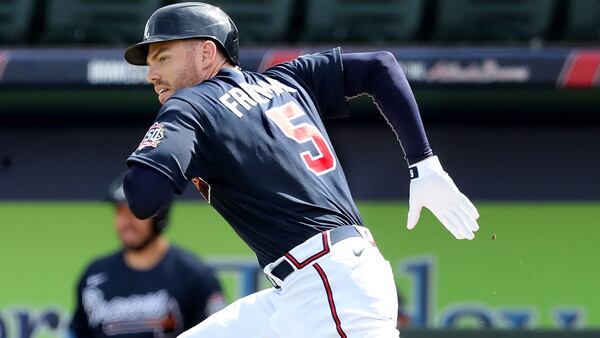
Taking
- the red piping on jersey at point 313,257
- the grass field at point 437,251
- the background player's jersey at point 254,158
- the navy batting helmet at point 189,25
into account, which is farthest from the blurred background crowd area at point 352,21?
the red piping on jersey at point 313,257

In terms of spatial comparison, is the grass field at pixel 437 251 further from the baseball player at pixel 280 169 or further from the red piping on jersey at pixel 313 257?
the red piping on jersey at pixel 313 257

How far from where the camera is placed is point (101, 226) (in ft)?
21.8

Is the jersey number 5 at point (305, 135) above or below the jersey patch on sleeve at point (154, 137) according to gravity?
below

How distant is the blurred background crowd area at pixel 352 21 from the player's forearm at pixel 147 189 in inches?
135

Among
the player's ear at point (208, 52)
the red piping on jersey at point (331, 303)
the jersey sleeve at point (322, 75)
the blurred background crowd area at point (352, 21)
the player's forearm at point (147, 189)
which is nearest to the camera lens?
the player's forearm at point (147, 189)

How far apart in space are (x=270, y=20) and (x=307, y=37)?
228mm

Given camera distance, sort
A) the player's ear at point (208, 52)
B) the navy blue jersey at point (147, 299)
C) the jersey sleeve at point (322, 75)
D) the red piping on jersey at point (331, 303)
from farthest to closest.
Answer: the navy blue jersey at point (147, 299), the jersey sleeve at point (322, 75), the player's ear at point (208, 52), the red piping on jersey at point (331, 303)

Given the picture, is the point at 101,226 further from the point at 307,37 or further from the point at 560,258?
the point at 560,258

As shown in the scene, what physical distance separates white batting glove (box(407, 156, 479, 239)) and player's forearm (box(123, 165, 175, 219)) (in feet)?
2.37

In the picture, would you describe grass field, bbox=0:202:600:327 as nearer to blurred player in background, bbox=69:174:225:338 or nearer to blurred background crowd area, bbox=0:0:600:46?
blurred background crowd area, bbox=0:0:600:46

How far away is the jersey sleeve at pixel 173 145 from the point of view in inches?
119

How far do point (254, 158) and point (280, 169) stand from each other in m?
0.07

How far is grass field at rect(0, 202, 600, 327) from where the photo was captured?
20.6ft

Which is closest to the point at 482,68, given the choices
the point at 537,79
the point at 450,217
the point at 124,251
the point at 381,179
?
the point at 537,79
